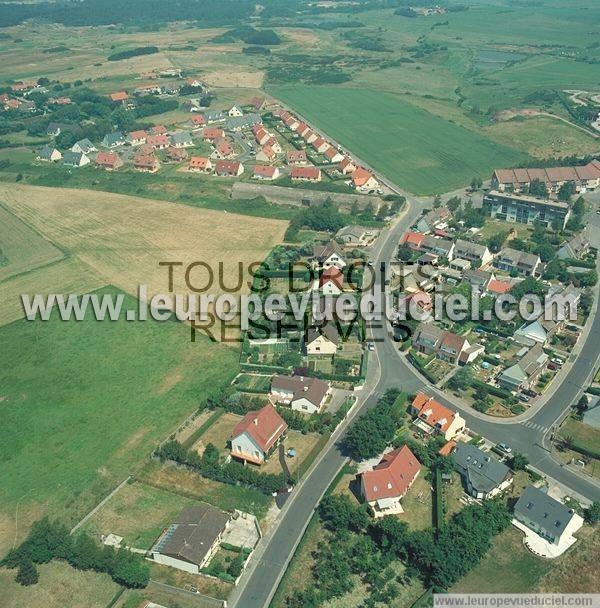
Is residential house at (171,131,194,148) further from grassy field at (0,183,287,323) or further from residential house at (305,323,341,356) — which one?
residential house at (305,323,341,356)

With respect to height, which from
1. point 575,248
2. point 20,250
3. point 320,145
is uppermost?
point 575,248

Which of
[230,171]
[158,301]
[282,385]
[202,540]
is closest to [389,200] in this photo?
[230,171]

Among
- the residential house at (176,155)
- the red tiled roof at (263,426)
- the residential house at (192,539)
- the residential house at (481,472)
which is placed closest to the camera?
the residential house at (192,539)

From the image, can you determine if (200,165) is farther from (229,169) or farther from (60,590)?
(60,590)

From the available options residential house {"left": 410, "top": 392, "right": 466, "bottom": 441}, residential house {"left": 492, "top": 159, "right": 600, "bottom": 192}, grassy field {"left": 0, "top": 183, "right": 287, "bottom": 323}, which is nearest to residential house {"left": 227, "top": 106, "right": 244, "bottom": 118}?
grassy field {"left": 0, "top": 183, "right": 287, "bottom": 323}

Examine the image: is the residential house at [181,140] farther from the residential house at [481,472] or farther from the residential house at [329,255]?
the residential house at [481,472]

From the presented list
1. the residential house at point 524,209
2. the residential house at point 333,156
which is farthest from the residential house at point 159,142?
the residential house at point 524,209

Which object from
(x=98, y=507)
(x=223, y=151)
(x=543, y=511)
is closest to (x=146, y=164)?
(x=223, y=151)
